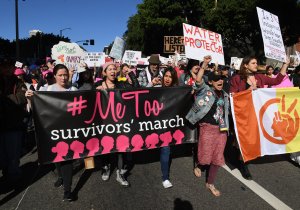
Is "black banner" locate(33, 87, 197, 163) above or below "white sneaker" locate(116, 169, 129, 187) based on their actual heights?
above

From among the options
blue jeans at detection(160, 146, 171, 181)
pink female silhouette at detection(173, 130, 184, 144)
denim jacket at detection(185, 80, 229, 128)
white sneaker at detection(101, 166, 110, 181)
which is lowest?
white sneaker at detection(101, 166, 110, 181)

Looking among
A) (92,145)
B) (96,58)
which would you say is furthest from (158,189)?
(96,58)

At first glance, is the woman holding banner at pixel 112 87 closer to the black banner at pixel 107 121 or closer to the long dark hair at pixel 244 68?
the black banner at pixel 107 121

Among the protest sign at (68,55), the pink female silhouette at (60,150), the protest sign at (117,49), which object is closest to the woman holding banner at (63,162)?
the pink female silhouette at (60,150)

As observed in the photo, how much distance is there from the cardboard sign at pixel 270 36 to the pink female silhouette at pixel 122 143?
2788 mm

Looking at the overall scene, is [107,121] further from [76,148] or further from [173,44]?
[173,44]

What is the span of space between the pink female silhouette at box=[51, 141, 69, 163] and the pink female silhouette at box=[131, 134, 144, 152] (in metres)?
0.93

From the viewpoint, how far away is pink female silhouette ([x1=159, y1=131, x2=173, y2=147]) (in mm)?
4844

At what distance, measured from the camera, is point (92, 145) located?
4527 millimetres

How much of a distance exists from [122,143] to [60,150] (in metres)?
0.86

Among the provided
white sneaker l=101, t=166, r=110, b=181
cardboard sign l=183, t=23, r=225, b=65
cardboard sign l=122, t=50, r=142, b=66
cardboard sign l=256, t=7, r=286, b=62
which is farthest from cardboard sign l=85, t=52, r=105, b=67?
white sneaker l=101, t=166, r=110, b=181

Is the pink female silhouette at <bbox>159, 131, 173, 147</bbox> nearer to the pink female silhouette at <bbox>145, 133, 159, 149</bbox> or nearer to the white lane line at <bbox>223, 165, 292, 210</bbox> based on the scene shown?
the pink female silhouette at <bbox>145, 133, 159, 149</bbox>

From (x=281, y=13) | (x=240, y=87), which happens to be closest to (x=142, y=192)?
(x=240, y=87)

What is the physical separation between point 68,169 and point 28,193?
75cm
